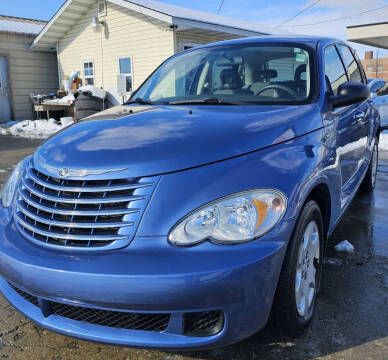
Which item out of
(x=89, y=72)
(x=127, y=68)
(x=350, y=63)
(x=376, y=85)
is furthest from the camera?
(x=89, y=72)

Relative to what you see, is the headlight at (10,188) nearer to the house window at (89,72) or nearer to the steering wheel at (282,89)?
the steering wheel at (282,89)

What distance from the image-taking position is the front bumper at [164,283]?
1604mm

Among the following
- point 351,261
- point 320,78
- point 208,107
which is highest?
point 320,78

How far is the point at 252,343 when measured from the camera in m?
2.14

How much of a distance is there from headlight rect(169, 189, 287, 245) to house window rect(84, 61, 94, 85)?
14517 millimetres

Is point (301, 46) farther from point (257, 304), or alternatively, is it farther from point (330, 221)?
point (257, 304)

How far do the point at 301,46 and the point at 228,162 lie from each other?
5.54ft

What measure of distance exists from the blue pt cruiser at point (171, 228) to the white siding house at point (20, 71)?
15.1 m

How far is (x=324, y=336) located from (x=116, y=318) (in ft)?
3.91

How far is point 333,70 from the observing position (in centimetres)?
322

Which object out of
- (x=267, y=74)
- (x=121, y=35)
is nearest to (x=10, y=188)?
(x=267, y=74)

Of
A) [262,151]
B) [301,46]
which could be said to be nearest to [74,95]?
[301,46]

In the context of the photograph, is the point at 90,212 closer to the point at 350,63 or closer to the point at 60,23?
the point at 350,63

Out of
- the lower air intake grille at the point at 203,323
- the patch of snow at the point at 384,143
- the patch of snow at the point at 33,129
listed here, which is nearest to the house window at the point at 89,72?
the patch of snow at the point at 33,129
